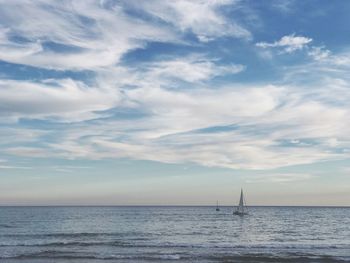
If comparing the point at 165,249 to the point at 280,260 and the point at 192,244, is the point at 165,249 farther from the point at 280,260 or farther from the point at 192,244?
the point at 280,260

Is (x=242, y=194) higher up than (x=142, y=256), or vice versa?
(x=242, y=194)

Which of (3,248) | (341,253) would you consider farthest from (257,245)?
(3,248)

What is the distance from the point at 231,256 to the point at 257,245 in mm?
12153

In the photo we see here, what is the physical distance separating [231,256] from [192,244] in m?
11.6

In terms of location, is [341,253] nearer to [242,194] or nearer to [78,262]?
[78,262]

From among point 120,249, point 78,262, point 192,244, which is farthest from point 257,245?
point 78,262

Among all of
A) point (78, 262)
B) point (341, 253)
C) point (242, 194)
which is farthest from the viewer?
point (242, 194)

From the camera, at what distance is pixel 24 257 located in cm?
3806

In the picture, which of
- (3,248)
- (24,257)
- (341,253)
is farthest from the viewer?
(3,248)

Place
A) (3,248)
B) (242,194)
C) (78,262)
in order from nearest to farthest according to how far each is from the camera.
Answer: (78,262) < (3,248) < (242,194)

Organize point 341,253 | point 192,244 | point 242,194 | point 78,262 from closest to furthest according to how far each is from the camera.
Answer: point 78,262, point 341,253, point 192,244, point 242,194

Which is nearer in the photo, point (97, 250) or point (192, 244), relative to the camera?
point (97, 250)

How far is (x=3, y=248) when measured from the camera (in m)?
45.6

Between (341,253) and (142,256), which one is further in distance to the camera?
(341,253)
